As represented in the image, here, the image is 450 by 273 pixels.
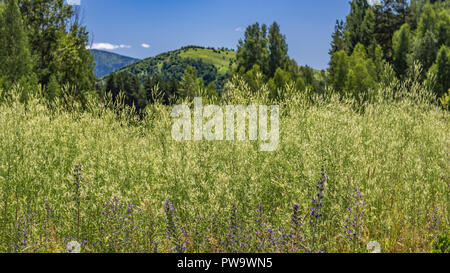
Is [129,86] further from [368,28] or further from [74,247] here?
[74,247]

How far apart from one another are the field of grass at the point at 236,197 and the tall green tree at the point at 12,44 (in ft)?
42.0

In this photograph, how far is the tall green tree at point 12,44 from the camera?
14.7 m

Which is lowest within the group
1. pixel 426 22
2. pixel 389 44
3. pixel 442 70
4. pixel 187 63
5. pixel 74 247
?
pixel 74 247

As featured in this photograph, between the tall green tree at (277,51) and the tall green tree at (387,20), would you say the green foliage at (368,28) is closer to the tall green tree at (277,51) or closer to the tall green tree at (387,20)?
the tall green tree at (387,20)

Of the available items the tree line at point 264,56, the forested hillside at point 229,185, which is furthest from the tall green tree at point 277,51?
the forested hillside at point 229,185

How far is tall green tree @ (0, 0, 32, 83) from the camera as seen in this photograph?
14.7 metres

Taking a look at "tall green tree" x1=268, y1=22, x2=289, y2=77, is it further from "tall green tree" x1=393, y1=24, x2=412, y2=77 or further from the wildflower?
the wildflower

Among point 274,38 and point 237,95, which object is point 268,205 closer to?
point 237,95

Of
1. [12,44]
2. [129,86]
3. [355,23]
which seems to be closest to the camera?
[12,44]

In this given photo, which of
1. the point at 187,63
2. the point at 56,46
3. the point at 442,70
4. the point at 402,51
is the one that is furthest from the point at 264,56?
the point at 187,63

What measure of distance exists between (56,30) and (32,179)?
20100 mm

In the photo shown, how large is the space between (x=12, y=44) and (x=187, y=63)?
474ft

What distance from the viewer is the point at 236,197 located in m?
3.41

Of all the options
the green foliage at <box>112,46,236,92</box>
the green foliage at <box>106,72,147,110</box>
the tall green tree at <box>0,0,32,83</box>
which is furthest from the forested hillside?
the green foliage at <box>112,46,236,92</box>
